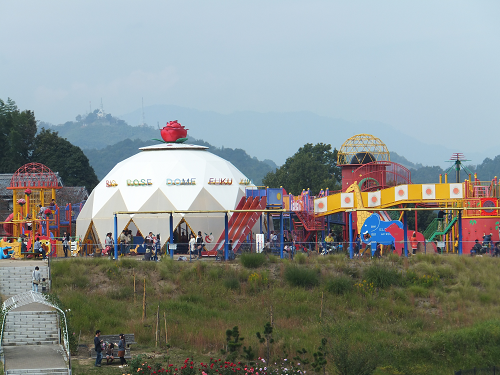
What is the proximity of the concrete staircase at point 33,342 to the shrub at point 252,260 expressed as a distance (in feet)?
31.5

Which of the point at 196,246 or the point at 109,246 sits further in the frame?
the point at 109,246

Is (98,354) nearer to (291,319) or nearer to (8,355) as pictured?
(8,355)

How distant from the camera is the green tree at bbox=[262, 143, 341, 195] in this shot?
7212 cm

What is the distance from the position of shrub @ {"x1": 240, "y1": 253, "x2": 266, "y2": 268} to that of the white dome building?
6.72 metres

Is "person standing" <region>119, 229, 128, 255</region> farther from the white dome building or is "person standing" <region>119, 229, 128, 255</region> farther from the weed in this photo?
Result: the weed

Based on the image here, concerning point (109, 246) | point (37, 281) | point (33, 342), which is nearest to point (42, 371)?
point (33, 342)

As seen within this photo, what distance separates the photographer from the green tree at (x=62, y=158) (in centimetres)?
7119

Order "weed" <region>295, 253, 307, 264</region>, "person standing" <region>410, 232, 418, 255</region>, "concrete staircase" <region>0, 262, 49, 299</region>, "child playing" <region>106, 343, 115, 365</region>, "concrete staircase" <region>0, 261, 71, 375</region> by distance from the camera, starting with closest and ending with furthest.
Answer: "concrete staircase" <region>0, 261, 71, 375</region>
"child playing" <region>106, 343, 115, 365</region>
"concrete staircase" <region>0, 262, 49, 299</region>
"weed" <region>295, 253, 307, 264</region>
"person standing" <region>410, 232, 418, 255</region>

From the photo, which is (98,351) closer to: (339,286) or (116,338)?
(116,338)

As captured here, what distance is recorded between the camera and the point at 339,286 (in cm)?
2966

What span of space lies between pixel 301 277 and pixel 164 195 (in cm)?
1354

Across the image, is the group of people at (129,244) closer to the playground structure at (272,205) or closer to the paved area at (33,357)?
the playground structure at (272,205)

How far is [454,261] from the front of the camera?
31.6m

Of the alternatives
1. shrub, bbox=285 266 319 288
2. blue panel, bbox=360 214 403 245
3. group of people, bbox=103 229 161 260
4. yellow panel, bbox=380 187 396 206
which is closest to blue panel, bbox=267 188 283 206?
yellow panel, bbox=380 187 396 206
